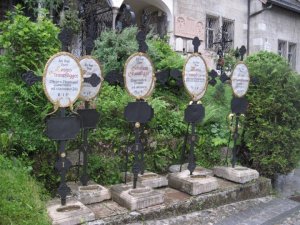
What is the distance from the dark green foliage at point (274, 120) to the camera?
578cm

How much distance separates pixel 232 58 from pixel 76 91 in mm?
8477

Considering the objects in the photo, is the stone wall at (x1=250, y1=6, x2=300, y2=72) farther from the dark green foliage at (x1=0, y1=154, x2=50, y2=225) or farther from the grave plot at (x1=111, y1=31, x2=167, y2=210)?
the dark green foliage at (x1=0, y1=154, x2=50, y2=225)

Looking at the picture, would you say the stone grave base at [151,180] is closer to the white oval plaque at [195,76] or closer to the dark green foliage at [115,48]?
the white oval plaque at [195,76]

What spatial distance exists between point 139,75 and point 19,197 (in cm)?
180

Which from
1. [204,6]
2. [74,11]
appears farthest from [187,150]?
[204,6]

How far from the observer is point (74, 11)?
9.48 metres

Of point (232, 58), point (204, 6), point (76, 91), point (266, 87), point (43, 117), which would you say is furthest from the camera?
point (204, 6)

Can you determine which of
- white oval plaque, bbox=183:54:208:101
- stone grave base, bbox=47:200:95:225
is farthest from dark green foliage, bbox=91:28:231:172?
stone grave base, bbox=47:200:95:225

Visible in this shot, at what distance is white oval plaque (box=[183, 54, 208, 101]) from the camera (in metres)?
4.71

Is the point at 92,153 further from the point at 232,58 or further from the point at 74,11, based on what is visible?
the point at 232,58

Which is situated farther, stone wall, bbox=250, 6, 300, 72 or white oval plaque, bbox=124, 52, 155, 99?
stone wall, bbox=250, 6, 300, 72

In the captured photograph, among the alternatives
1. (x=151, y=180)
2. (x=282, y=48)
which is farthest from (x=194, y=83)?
(x=282, y=48)

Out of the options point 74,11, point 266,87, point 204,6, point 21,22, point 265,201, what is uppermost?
point 204,6

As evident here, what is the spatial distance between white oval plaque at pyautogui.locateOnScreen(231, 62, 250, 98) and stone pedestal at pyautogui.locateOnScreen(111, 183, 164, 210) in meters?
2.10
